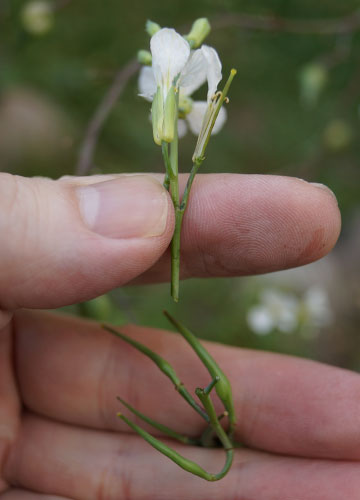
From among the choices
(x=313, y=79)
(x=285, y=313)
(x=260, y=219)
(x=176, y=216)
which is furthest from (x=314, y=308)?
(x=176, y=216)

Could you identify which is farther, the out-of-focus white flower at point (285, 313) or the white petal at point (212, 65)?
the out-of-focus white flower at point (285, 313)

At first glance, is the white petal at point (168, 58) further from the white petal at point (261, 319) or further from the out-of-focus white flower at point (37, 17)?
the white petal at point (261, 319)

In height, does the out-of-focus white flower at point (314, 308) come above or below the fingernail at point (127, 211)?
below

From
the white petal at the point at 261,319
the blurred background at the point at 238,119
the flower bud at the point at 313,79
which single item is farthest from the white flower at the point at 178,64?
the white petal at the point at 261,319

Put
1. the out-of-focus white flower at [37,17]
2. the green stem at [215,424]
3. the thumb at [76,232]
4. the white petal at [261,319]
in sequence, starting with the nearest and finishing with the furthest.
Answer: the thumb at [76,232]
the green stem at [215,424]
the out-of-focus white flower at [37,17]
the white petal at [261,319]

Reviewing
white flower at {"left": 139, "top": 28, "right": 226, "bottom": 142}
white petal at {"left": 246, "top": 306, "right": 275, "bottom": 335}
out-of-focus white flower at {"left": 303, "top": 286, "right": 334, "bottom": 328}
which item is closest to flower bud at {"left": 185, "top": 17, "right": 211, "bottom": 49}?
white flower at {"left": 139, "top": 28, "right": 226, "bottom": 142}

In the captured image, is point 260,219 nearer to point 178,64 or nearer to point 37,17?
point 178,64
